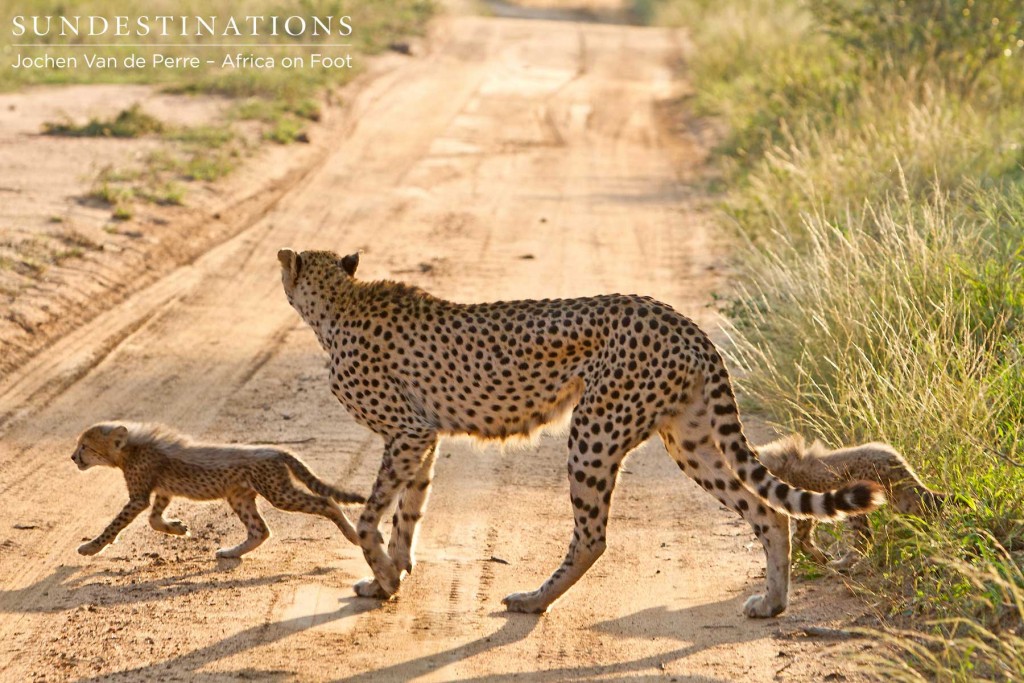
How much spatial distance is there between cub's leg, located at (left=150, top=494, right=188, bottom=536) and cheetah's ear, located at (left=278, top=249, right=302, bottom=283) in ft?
3.97

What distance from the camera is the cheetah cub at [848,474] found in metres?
6.04

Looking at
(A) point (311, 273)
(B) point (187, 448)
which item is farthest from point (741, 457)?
(B) point (187, 448)

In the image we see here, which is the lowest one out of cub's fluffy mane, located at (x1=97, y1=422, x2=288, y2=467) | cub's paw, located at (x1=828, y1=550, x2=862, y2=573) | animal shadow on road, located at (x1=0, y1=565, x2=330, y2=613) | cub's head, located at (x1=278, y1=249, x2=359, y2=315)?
animal shadow on road, located at (x1=0, y1=565, x2=330, y2=613)

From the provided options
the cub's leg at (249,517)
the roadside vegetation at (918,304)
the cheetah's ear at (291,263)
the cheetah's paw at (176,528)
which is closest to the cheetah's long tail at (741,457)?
the roadside vegetation at (918,304)

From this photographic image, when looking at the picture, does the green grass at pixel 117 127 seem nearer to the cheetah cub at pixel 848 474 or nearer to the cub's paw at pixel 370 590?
the cub's paw at pixel 370 590

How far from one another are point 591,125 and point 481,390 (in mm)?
13872

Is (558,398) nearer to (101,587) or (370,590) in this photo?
(370,590)

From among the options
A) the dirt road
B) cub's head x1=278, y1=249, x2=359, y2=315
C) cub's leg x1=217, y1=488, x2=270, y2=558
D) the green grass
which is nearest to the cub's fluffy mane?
cub's leg x1=217, y1=488, x2=270, y2=558

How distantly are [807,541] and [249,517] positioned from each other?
102 inches

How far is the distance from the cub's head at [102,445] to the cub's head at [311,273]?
103 centimetres

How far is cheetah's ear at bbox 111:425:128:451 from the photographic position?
662 centimetres

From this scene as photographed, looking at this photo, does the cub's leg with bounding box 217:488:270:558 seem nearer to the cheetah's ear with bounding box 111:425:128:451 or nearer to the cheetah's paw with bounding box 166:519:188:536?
the cheetah's paw with bounding box 166:519:188:536

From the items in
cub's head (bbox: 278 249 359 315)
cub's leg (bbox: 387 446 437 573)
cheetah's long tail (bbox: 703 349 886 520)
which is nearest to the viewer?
cheetah's long tail (bbox: 703 349 886 520)

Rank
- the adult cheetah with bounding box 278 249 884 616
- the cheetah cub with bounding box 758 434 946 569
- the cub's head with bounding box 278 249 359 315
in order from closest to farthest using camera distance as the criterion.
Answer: the adult cheetah with bounding box 278 249 884 616 → the cheetah cub with bounding box 758 434 946 569 → the cub's head with bounding box 278 249 359 315
